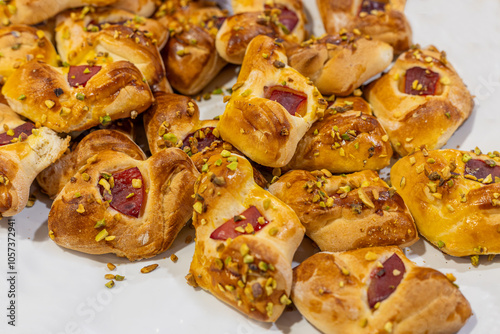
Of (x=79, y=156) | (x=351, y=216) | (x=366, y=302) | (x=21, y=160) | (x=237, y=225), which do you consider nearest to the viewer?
(x=366, y=302)

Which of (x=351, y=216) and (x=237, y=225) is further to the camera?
(x=351, y=216)

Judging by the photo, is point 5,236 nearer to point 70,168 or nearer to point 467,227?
point 70,168

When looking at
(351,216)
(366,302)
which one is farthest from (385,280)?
(351,216)

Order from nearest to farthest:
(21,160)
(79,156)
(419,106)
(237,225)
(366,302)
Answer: (366,302) < (237,225) < (21,160) < (79,156) < (419,106)

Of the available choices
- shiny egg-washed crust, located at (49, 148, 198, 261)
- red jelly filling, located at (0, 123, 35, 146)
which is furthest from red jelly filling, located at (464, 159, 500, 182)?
red jelly filling, located at (0, 123, 35, 146)

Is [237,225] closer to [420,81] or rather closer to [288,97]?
[288,97]
